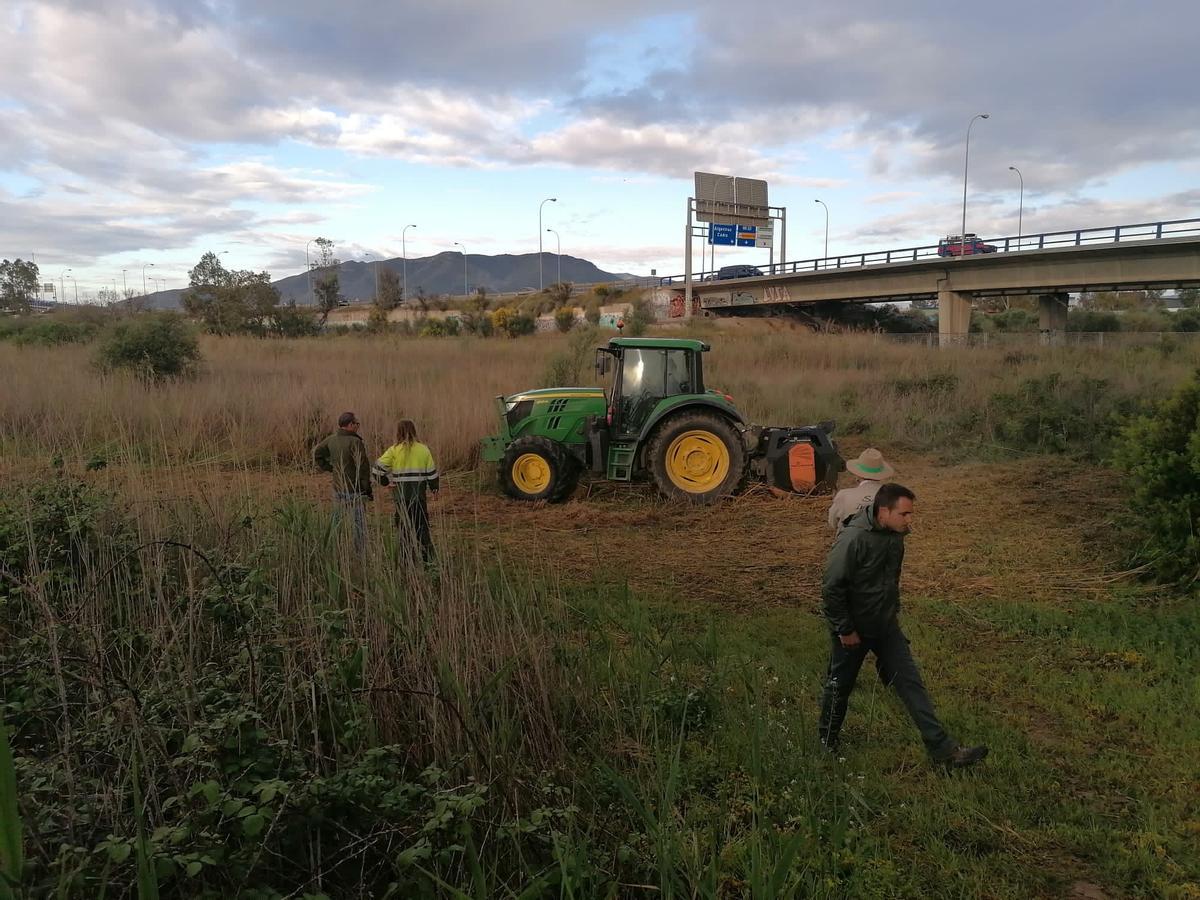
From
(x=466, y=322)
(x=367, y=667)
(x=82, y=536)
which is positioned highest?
(x=466, y=322)

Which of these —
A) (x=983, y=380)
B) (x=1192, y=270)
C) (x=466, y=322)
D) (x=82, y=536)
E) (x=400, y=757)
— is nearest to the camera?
(x=400, y=757)

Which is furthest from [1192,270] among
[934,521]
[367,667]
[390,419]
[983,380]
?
[367,667]

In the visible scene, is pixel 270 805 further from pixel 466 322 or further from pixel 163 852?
pixel 466 322

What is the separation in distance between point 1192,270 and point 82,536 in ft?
107

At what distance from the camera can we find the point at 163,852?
2.07 m

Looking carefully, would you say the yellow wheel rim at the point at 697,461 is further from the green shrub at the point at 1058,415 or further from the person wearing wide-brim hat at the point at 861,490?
the green shrub at the point at 1058,415

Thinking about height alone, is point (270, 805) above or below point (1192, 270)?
below

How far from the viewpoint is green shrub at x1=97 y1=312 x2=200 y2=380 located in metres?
14.6

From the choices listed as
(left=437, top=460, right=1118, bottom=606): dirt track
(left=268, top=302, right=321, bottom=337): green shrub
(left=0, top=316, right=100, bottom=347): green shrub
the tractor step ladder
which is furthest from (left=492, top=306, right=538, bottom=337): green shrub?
(left=437, top=460, right=1118, bottom=606): dirt track

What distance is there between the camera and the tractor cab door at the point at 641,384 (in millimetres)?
9125

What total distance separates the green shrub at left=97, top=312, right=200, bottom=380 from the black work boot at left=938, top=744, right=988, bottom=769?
1443 cm

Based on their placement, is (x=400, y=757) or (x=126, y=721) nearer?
(x=126, y=721)

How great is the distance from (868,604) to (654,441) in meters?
5.35

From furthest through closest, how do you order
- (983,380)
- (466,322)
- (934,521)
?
Answer: (466,322)
(983,380)
(934,521)
